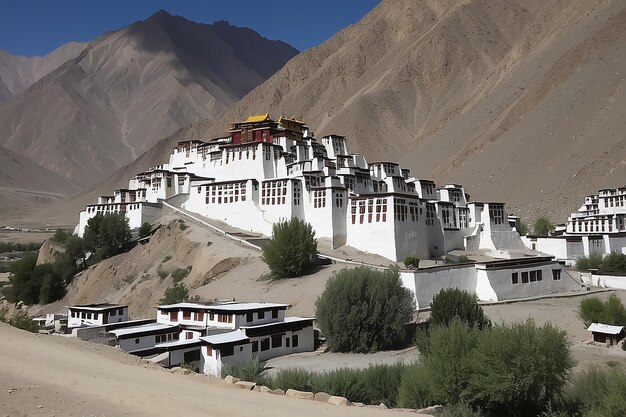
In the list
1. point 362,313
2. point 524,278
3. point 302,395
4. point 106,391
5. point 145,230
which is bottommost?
point 302,395

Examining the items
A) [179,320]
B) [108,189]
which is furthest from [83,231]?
[108,189]

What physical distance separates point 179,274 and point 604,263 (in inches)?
1094

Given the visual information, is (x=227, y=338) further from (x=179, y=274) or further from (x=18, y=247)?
(x=18, y=247)

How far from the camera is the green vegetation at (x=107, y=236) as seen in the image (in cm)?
4712

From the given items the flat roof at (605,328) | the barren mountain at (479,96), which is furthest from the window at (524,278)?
the barren mountain at (479,96)

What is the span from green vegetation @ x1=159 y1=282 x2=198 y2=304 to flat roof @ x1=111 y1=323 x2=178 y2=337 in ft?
22.6

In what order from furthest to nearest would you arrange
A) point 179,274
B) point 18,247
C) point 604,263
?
point 18,247, point 604,263, point 179,274

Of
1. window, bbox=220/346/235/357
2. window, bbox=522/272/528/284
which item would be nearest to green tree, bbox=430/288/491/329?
window, bbox=220/346/235/357

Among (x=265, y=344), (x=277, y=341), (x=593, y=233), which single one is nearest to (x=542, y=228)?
(x=593, y=233)

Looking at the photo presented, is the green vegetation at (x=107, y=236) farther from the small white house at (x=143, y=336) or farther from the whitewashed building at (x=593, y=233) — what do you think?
the whitewashed building at (x=593, y=233)

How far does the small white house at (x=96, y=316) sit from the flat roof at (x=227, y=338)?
904cm

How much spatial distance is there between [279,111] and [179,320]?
10373cm

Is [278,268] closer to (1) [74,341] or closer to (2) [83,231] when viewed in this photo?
(1) [74,341]

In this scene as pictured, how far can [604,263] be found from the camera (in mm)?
40531
